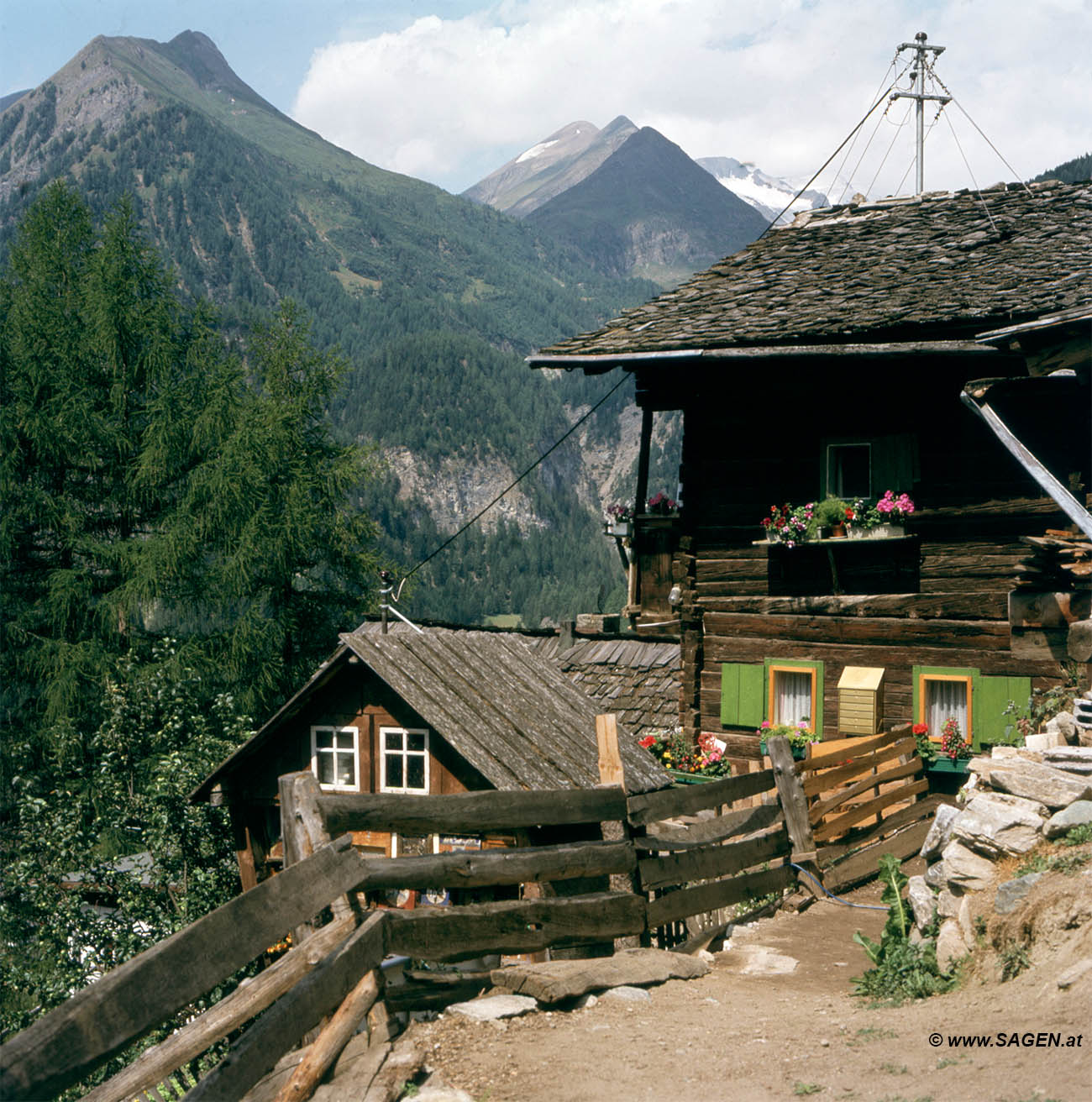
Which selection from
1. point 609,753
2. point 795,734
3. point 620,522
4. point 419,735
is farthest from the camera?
point 620,522

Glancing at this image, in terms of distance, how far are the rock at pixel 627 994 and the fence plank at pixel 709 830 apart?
4.24ft

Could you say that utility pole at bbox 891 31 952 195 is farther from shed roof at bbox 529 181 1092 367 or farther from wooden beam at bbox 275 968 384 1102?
wooden beam at bbox 275 968 384 1102

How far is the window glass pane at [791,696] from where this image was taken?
775 inches

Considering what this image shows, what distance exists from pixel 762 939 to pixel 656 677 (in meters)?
14.4

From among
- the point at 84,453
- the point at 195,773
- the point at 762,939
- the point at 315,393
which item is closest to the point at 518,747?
the point at 762,939

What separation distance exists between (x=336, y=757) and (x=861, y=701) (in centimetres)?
780

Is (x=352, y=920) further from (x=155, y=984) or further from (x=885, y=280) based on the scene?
(x=885, y=280)

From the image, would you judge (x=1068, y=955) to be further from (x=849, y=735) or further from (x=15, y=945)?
(x=15, y=945)

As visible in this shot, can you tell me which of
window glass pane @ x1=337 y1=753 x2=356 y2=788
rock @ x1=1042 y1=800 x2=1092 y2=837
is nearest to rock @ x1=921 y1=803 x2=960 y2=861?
rock @ x1=1042 y1=800 x2=1092 y2=837

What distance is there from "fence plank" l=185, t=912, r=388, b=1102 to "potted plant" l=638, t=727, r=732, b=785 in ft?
45.7

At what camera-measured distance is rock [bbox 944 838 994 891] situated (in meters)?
7.31

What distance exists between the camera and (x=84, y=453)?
27.7m

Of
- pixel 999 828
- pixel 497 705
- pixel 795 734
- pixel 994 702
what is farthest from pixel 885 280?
pixel 999 828

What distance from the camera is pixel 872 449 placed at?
18.9 m
